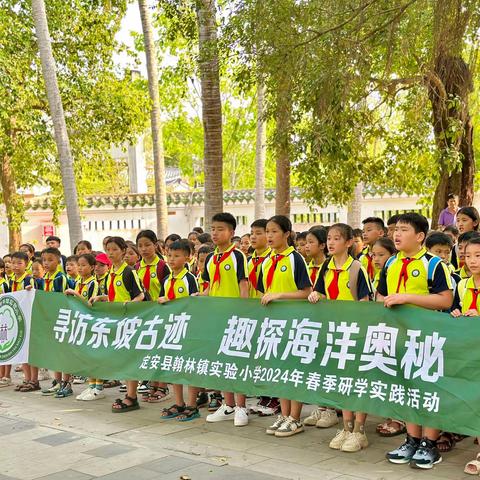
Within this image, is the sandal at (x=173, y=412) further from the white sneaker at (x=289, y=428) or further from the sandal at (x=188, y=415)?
the white sneaker at (x=289, y=428)

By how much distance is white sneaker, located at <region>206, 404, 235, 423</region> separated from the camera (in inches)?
318

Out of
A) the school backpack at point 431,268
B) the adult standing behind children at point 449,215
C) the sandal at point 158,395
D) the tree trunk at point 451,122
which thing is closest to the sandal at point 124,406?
the sandal at point 158,395

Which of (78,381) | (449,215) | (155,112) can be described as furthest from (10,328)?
(155,112)

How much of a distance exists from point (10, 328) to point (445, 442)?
5.74 meters

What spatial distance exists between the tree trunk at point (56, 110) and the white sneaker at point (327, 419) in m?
8.49

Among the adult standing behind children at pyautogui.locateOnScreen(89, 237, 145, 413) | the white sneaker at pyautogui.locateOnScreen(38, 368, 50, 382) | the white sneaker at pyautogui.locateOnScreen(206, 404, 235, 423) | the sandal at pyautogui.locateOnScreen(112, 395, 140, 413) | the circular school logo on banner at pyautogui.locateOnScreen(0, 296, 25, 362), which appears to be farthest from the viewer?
the white sneaker at pyautogui.locateOnScreen(38, 368, 50, 382)

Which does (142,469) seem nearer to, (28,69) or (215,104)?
(215,104)

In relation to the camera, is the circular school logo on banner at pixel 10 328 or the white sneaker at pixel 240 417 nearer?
the white sneaker at pixel 240 417

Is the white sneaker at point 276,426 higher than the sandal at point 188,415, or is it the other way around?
the white sneaker at point 276,426

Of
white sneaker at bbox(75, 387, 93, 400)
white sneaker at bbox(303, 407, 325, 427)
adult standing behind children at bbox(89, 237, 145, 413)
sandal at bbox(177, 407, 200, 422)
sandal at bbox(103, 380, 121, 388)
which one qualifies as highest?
adult standing behind children at bbox(89, 237, 145, 413)

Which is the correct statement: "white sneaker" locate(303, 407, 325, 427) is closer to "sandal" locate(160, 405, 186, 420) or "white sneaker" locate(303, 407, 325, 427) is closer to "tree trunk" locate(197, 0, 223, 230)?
"sandal" locate(160, 405, 186, 420)

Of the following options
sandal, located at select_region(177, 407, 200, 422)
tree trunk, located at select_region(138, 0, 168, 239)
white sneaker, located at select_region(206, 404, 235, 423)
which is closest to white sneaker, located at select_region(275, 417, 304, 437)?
white sneaker, located at select_region(206, 404, 235, 423)

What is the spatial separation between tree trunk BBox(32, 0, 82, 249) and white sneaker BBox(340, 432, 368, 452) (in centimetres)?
934

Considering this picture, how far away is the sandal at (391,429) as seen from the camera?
23.6ft
